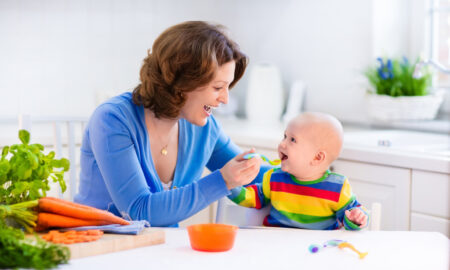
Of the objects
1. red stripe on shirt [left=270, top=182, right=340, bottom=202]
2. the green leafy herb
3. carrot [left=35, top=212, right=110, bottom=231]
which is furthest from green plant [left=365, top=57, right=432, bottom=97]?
the green leafy herb

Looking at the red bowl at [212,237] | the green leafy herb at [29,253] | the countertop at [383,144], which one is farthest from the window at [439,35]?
the green leafy herb at [29,253]

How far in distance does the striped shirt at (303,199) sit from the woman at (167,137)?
170mm

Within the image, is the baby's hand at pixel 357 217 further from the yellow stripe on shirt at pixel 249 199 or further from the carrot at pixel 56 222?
the carrot at pixel 56 222

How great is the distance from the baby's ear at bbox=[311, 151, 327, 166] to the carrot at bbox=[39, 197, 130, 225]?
607 mm

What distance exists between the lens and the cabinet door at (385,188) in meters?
2.28

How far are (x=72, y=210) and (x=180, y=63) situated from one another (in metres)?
0.59

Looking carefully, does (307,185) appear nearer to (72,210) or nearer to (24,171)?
(72,210)

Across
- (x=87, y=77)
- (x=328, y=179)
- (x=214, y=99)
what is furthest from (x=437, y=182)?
(x=87, y=77)

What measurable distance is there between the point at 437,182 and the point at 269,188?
2.41 feet

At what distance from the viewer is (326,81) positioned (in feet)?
10.5

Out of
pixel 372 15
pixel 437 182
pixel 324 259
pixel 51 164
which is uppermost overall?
pixel 372 15

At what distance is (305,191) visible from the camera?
67.3 inches

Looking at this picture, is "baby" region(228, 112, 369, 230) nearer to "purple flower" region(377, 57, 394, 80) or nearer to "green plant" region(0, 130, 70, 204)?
"green plant" region(0, 130, 70, 204)

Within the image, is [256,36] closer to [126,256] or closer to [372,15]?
[372,15]
